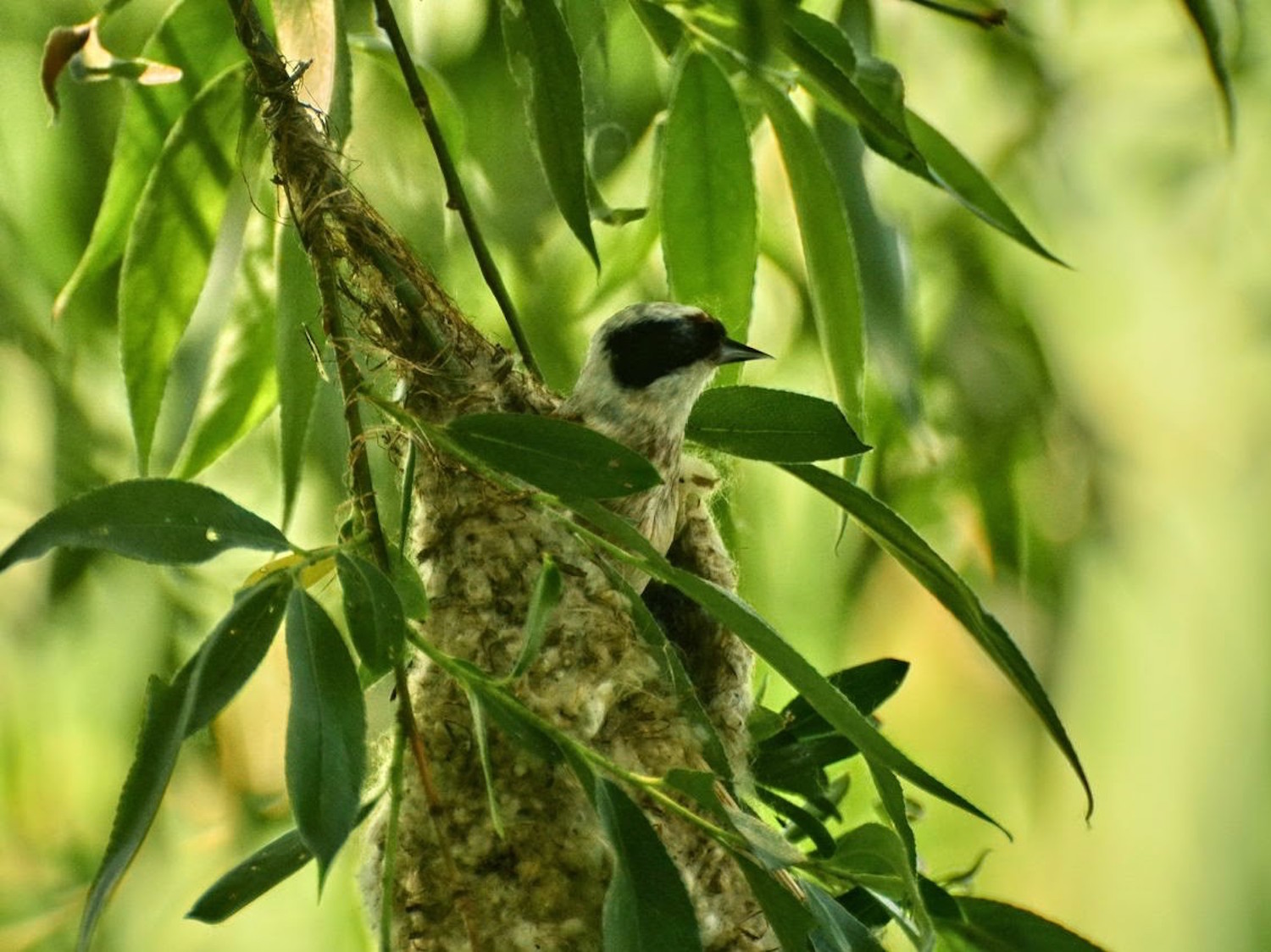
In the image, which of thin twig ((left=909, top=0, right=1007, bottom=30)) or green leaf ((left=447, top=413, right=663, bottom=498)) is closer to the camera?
green leaf ((left=447, top=413, right=663, bottom=498))

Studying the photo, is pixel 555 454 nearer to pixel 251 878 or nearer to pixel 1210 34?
pixel 251 878

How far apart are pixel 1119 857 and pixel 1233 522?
82 centimetres

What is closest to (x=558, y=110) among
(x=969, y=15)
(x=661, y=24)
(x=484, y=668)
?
(x=661, y=24)

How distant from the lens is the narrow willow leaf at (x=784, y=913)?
2.74 ft

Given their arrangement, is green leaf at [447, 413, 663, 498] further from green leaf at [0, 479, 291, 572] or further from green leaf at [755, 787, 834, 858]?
green leaf at [755, 787, 834, 858]

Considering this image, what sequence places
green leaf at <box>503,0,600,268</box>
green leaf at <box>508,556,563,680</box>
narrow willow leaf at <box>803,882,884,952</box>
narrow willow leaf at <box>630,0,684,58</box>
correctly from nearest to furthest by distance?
green leaf at <box>508,556,563,680</box> → narrow willow leaf at <box>803,882,884,952</box> → green leaf at <box>503,0,600,268</box> → narrow willow leaf at <box>630,0,684,58</box>

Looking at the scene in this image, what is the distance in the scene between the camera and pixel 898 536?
1001 mm

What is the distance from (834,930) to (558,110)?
570 mm

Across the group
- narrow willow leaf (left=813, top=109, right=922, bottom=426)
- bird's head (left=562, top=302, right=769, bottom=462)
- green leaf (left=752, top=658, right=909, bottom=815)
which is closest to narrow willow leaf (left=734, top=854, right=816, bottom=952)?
green leaf (left=752, top=658, right=909, bottom=815)

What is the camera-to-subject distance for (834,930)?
37.2 inches

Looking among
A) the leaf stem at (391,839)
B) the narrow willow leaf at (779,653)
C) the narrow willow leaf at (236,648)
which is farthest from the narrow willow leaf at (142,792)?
the narrow willow leaf at (779,653)

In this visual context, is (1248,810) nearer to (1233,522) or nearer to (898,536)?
(1233,522)

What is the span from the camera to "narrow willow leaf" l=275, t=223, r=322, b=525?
1.13 metres

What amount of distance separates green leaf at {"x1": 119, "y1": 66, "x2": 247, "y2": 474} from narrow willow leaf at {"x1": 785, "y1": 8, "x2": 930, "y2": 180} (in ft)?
1.51
